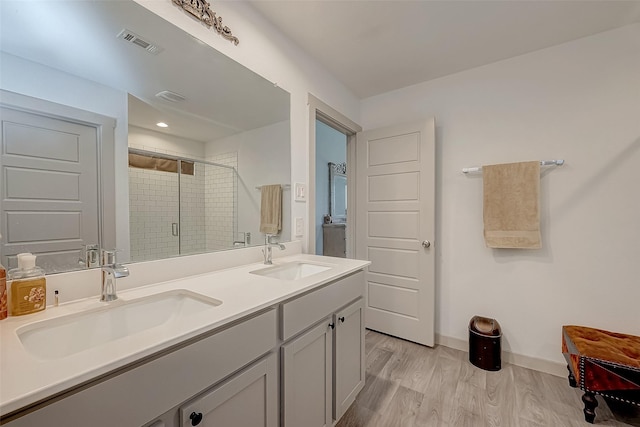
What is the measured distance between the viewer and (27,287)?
0.78 meters

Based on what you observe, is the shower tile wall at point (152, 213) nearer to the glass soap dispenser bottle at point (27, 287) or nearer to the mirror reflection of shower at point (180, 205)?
the mirror reflection of shower at point (180, 205)

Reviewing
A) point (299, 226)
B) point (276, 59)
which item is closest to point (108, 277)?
point (299, 226)

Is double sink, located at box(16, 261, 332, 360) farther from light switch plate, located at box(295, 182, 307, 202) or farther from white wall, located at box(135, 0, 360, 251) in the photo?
light switch plate, located at box(295, 182, 307, 202)

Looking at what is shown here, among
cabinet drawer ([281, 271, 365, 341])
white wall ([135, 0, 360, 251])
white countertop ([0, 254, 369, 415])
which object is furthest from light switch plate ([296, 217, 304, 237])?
white countertop ([0, 254, 369, 415])

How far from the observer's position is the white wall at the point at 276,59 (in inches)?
52.9

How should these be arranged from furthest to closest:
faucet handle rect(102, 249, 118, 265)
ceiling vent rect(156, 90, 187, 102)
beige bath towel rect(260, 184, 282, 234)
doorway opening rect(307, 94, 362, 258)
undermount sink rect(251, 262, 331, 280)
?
1. doorway opening rect(307, 94, 362, 258)
2. beige bath towel rect(260, 184, 282, 234)
3. undermount sink rect(251, 262, 331, 280)
4. ceiling vent rect(156, 90, 187, 102)
5. faucet handle rect(102, 249, 118, 265)

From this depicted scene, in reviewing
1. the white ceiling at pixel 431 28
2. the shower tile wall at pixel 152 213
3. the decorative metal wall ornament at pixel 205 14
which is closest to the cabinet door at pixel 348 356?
the shower tile wall at pixel 152 213

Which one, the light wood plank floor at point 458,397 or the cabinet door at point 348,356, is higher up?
the cabinet door at point 348,356

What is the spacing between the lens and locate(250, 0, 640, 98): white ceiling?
1.59 m

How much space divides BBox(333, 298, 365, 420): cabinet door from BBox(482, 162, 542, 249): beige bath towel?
1.29 m

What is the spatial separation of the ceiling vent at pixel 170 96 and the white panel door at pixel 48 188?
1.11 feet

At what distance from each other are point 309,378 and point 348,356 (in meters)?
0.37

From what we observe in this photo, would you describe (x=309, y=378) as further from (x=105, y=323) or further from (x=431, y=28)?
(x=431, y=28)

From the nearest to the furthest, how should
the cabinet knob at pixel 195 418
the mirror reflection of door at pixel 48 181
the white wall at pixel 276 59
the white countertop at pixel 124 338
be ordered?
the white countertop at pixel 124 338 → the cabinet knob at pixel 195 418 → the mirror reflection of door at pixel 48 181 → the white wall at pixel 276 59
